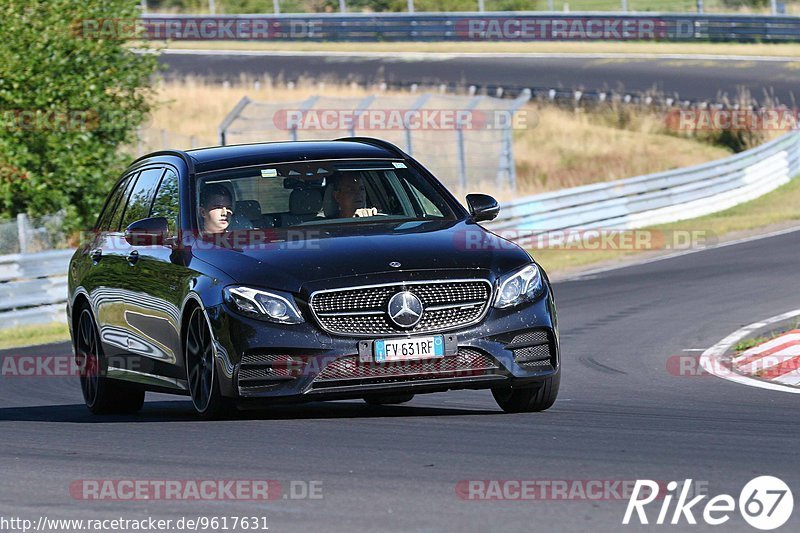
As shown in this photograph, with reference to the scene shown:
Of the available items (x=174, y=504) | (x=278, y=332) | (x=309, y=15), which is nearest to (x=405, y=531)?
(x=174, y=504)

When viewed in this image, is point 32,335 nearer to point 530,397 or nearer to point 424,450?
point 530,397

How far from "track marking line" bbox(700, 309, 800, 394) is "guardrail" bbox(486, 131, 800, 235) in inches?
358

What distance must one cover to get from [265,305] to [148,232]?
133cm

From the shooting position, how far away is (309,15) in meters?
57.6

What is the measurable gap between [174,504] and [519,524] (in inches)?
58.7

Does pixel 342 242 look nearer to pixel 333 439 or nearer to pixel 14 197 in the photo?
pixel 333 439

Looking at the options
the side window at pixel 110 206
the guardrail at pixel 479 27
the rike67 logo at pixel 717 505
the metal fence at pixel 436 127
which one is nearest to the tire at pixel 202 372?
the side window at pixel 110 206

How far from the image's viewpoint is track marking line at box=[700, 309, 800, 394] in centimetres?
1062

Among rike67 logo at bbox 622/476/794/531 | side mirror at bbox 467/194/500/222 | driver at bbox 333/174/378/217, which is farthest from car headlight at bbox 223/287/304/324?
rike67 logo at bbox 622/476/794/531

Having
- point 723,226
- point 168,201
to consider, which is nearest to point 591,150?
point 723,226

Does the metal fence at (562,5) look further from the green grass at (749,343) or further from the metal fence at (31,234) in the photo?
the green grass at (749,343)

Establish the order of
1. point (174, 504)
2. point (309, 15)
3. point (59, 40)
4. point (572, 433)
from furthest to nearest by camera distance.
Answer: point (309, 15), point (59, 40), point (572, 433), point (174, 504)

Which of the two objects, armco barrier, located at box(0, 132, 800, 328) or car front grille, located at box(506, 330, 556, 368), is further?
armco barrier, located at box(0, 132, 800, 328)

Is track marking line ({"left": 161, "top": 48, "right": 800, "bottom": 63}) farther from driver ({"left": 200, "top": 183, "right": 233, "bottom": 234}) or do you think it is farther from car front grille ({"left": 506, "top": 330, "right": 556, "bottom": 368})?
car front grille ({"left": 506, "top": 330, "right": 556, "bottom": 368})
